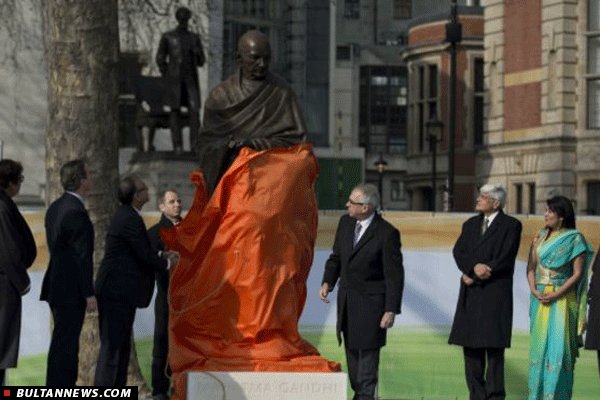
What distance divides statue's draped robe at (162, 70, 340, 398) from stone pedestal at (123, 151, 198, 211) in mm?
18127

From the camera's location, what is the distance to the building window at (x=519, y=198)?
159 ft

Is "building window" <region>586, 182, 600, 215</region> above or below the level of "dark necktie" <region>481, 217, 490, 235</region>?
below

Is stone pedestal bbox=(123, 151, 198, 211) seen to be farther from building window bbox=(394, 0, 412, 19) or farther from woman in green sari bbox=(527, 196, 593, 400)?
building window bbox=(394, 0, 412, 19)

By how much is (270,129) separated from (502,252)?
3.04m

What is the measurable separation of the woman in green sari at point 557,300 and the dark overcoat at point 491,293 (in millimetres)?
257

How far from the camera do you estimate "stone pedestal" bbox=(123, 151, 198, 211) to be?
32.0 metres

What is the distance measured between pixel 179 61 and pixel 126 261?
18.2 metres

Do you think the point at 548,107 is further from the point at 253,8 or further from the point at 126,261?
the point at 126,261

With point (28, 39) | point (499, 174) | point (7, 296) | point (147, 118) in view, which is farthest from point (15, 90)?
point (7, 296)

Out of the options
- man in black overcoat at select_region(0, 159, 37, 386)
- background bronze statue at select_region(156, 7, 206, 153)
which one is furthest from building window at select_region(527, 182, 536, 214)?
man in black overcoat at select_region(0, 159, 37, 386)

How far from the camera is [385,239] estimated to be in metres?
15.4

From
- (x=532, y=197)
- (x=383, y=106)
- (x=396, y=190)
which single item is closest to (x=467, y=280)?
(x=532, y=197)

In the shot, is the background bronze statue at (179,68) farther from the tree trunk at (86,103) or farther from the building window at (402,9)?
the building window at (402,9)

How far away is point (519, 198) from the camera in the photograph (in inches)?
1925
